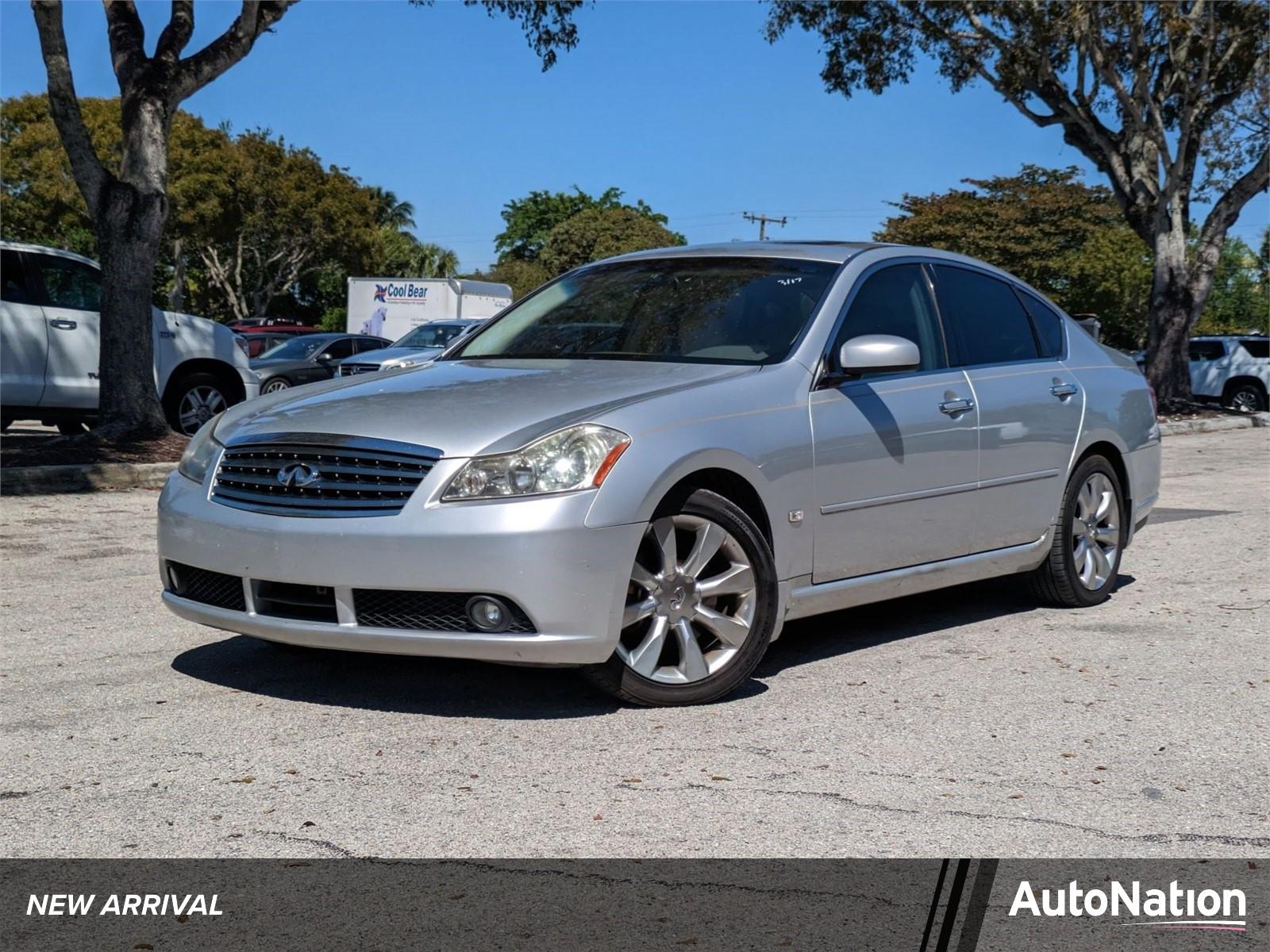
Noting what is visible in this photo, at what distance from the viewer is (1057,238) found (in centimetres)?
6619

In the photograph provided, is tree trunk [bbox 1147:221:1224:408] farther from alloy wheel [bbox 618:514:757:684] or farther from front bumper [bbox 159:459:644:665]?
front bumper [bbox 159:459:644:665]

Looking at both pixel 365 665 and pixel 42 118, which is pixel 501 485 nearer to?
pixel 365 665

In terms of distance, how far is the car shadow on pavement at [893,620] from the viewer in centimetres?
606

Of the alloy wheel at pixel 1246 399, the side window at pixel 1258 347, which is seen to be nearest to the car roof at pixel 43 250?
the alloy wheel at pixel 1246 399

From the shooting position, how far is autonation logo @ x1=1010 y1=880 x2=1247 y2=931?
3.24m

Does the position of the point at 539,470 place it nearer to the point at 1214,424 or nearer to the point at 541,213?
the point at 1214,424

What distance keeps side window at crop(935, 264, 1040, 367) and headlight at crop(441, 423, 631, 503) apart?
7.42 feet

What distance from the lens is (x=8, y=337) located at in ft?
42.7

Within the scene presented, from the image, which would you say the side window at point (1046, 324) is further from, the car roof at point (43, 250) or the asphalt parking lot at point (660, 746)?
the car roof at point (43, 250)

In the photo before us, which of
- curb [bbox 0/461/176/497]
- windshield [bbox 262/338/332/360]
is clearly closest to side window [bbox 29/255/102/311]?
curb [bbox 0/461/176/497]

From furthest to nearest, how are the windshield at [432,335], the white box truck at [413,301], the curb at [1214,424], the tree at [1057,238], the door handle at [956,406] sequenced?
the tree at [1057,238] → the white box truck at [413,301] → the curb at [1214,424] → the windshield at [432,335] → the door handle at [956,406]

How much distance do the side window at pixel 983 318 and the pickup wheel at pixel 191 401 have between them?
980cm

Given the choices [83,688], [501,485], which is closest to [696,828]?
[501,485]

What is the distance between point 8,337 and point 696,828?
1092 cm
